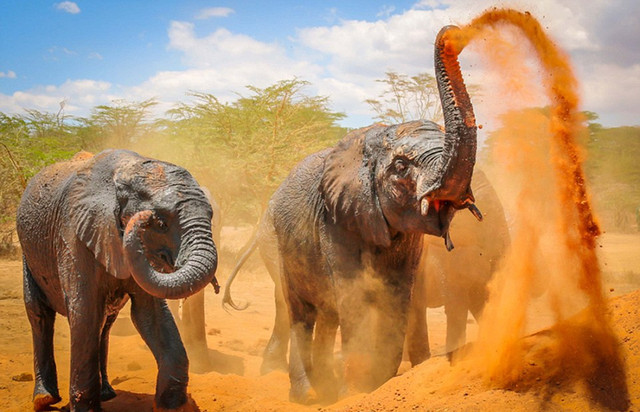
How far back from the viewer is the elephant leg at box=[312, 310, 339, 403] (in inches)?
259

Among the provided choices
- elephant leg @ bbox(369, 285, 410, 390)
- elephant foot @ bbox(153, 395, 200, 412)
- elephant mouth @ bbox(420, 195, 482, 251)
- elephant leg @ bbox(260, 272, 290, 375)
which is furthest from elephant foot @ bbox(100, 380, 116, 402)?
elephant mouth @ bbox(420, 195, 482, 251)

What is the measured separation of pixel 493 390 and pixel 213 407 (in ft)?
9.52

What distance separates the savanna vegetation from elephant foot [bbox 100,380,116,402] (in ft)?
35.0

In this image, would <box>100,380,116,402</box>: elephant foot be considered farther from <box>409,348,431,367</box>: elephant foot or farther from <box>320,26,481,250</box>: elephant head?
<box>409,348,431,367</box>: elephant foot

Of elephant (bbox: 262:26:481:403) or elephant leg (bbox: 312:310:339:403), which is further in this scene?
elephant leg (bbox: 312:310:339:403)

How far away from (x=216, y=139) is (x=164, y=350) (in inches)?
554

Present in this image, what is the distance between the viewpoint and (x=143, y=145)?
19531 millimetres

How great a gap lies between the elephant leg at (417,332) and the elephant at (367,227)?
815mm

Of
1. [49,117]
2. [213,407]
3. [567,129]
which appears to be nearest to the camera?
[567,129]

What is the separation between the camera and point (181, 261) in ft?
15.3

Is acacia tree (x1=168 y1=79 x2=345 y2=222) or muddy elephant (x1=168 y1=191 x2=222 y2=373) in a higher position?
acacia tree (x1=168 y1=79 x2=345 y2=222)

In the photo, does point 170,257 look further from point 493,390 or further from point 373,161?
point 493,390

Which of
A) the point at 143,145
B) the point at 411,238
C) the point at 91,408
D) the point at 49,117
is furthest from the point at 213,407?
the point at 49,117

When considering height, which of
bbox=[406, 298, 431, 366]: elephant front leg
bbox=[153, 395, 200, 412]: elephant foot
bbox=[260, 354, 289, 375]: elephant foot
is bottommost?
bbox=[260, 354, 289, 375]: elephant foot
